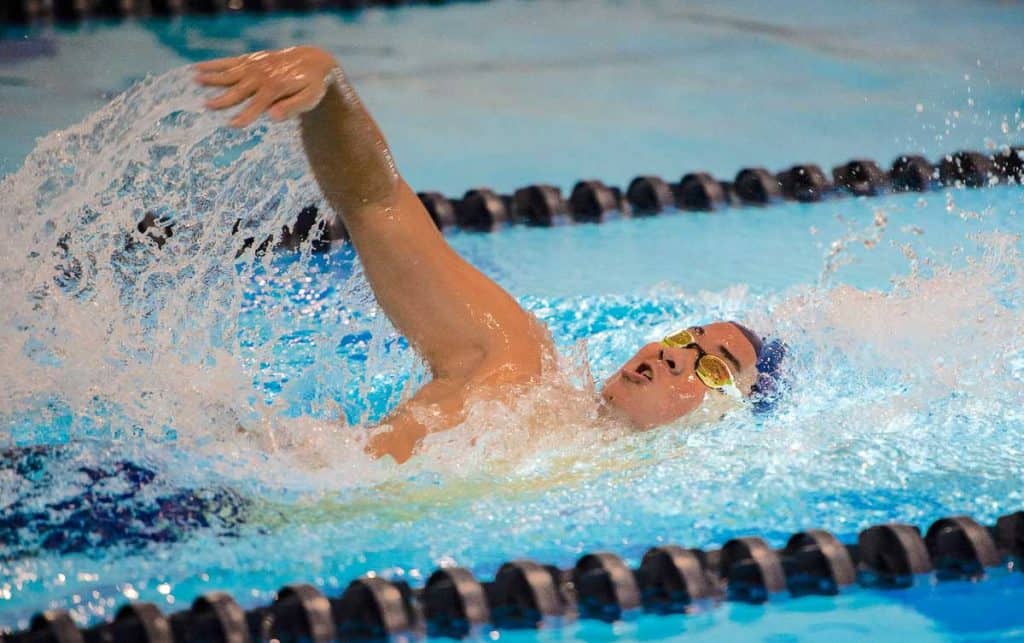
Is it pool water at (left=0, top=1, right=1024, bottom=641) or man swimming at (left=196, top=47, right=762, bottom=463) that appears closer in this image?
pool water at (left=0, top=1, right=1024, bottom=641)

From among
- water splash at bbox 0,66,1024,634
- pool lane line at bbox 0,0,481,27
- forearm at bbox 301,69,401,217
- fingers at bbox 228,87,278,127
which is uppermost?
pool lane line at bbox 0,0,481,27

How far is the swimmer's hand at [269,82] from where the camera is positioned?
2.02 meters

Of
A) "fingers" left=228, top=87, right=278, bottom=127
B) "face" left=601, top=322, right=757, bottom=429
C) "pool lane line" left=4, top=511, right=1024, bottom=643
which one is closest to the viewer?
"pool lane line" left=4, top=511, right=1024, bottom=643

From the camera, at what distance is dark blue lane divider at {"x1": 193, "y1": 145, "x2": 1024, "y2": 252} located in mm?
3932

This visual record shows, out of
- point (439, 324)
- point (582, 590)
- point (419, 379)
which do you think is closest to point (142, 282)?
point (419, 379)

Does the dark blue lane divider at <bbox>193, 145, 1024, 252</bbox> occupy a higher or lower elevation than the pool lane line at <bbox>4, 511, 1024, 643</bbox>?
higher

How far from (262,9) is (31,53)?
996mm

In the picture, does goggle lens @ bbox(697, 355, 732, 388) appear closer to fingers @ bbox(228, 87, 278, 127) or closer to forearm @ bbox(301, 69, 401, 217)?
forearm @ bbox(301, 69, 401, 217)

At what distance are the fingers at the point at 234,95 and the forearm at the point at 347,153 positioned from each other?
0.16 meters

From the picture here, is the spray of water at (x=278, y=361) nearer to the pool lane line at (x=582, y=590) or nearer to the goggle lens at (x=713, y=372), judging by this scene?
the goggle lens at (x=713, y=372)

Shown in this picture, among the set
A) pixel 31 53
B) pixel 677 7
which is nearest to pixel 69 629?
pixel 31 53

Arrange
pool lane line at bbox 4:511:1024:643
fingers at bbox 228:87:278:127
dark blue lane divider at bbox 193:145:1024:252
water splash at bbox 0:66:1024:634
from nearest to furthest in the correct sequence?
pool lane line at bbox 4:511:1024:643, fingers at bbox 228:87:278:127, water splash at bbox 0:66:1024:634, dark blue lane divider at bbox 193:145:1024:252

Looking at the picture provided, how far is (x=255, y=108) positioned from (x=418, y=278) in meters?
0.46

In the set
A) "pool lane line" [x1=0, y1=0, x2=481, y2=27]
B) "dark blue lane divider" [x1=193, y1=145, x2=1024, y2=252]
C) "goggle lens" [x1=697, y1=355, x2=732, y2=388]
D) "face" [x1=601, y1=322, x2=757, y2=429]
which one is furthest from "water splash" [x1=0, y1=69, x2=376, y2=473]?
"pool lane line" [x1=0, y1=0, x2=481, y2=27]
